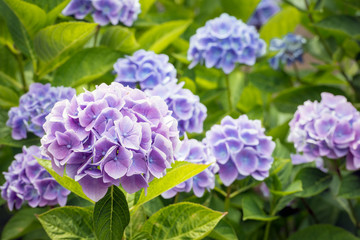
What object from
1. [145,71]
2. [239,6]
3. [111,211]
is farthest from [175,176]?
[239,6]

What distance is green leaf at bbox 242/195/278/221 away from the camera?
0.99 m

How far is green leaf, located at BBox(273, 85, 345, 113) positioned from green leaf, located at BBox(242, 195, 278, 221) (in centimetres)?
37

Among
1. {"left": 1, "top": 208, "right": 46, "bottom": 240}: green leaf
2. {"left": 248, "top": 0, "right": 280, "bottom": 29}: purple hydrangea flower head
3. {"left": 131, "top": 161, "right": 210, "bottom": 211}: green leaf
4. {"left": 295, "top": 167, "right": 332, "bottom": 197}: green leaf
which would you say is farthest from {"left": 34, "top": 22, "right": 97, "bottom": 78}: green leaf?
{"left": 248, "top": 0, "right": 280, "bottom": 29}: purple hydrangea flower head

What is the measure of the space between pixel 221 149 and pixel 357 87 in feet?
1.92

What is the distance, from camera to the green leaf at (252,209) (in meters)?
0.99

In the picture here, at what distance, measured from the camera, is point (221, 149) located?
96 cm

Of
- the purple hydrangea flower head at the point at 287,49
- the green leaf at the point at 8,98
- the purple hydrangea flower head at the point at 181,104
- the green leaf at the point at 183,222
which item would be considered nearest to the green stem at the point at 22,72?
the green leaf at the point at 8,98

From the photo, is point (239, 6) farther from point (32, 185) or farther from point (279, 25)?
point (32, 185)

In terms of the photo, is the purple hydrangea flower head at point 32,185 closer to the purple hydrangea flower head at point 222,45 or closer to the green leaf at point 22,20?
the green leaf at point 22,20

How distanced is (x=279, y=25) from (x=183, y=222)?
96cm

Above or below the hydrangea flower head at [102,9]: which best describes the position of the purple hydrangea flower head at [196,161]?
below

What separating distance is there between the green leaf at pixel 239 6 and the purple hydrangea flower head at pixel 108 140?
3.01ft

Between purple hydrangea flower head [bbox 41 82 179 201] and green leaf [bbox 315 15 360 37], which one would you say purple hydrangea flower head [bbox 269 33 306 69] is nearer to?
green leaf [bbox 315 15 360 37]

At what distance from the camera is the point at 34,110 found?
0.99m
